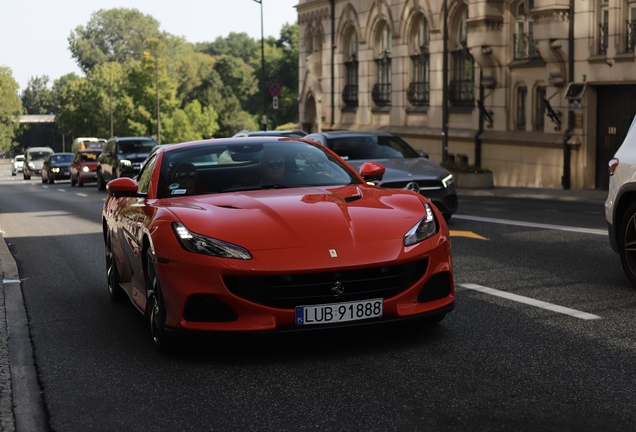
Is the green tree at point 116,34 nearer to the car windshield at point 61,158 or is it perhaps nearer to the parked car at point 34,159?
the parked car at point 34,159

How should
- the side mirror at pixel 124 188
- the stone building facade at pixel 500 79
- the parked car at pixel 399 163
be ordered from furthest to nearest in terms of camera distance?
the stone building facade at pixel 500 79
the parked car at pixel 399 163
the side mirror at pixel 124 188

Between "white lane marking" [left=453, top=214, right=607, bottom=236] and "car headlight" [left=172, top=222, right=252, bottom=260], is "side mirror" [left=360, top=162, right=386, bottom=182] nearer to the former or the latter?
"car headlight" [left=172, top=222, right=252, bottom=260]

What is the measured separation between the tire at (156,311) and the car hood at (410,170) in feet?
29.1

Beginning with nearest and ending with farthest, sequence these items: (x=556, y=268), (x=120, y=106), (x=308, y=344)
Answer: (x=308, y=344), (x=556, y=268), (x=120, y=106)

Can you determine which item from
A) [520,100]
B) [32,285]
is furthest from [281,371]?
[520,100]

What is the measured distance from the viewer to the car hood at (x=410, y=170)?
1596 cm

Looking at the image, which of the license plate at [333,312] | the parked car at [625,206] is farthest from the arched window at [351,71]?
the license plate at [333,312]

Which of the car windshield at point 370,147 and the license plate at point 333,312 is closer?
the license plate at point 333,312

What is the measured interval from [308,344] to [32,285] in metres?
4.52

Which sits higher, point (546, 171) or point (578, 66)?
point (578, 66)

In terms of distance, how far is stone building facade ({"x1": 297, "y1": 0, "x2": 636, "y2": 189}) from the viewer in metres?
29.5

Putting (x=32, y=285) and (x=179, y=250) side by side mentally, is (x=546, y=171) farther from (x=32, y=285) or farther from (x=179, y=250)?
(x=179, y=250)

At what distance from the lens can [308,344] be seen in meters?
7.08

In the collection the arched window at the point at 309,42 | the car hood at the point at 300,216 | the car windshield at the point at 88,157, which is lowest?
the car windshield at the point at 88,157
